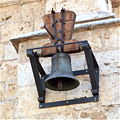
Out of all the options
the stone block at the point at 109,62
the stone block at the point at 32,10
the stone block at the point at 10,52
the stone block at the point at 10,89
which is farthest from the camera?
the stone block at the point at 32,10

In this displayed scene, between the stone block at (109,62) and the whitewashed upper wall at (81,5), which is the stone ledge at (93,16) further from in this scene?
the stone block at (109,62)

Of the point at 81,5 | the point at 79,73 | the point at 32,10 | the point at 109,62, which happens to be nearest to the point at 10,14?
the point at 32,10

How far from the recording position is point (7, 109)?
430cm

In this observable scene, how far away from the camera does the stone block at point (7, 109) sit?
4.23 meters

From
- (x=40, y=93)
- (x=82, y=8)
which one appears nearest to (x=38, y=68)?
(x=40, y=93)

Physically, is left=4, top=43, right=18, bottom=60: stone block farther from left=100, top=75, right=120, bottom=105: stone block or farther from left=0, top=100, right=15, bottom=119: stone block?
left=100, top=75, right=120, bottom=105: stone block

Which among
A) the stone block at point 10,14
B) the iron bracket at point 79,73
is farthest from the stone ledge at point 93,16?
the stone block at point 10,14

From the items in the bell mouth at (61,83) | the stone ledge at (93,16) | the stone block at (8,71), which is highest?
the stone ledge at (93,16)

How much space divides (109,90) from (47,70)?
661mm

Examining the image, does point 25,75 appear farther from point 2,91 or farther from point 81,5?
point 81,5

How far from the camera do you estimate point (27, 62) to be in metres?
4.15

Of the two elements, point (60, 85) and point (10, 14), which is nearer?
A: point (60, 85)

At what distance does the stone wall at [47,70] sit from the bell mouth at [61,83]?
0.36 ft

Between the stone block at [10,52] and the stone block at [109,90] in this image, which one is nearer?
the stone block at [109,90]
